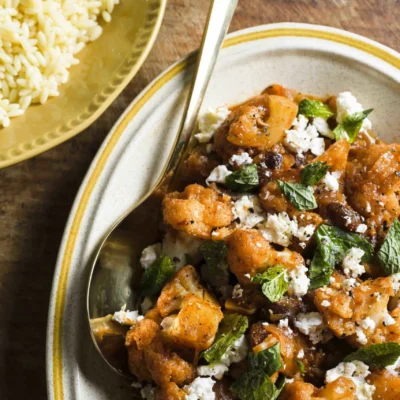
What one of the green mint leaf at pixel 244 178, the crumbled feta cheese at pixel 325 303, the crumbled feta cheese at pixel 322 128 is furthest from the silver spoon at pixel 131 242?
the crumbled feta cheese at pixel 325 303

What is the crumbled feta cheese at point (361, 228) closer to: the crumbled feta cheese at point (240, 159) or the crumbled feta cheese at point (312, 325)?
the crumbled feta cheese at point (312, 325)

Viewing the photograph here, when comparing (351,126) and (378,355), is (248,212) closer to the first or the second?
(351,126)

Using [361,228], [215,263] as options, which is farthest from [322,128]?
[215,263]

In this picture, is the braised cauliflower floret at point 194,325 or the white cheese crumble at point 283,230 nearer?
the braised cauliflower floret at point 194,325

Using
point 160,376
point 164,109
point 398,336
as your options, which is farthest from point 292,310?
point 164,109

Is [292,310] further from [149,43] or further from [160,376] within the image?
[149,43]

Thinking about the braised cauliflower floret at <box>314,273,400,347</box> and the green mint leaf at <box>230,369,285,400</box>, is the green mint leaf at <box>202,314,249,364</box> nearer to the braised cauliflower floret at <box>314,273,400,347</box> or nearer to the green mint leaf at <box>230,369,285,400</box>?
the green mint leaf at <box>230,369,285,400</box>

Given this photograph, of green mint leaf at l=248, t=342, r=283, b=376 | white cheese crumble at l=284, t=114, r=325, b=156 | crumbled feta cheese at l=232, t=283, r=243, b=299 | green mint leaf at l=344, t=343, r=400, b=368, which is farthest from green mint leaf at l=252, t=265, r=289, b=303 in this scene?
white cheese crumble at l=284, t=114, r=325, b=156
